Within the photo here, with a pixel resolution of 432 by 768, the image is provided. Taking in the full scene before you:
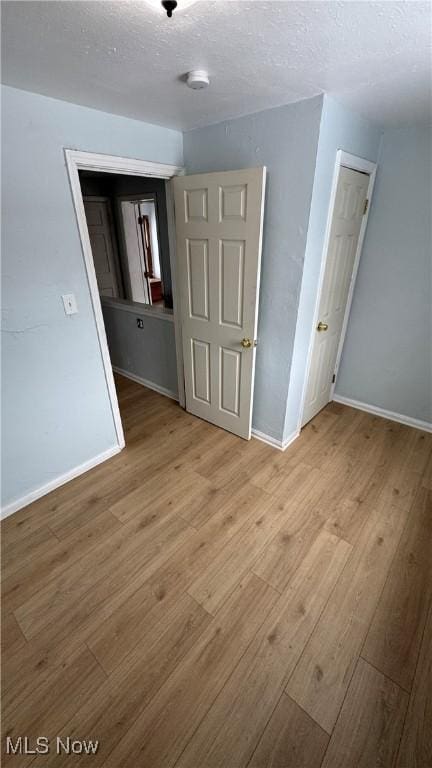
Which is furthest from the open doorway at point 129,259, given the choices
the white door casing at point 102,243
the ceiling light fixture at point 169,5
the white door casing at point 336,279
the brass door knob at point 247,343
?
the ceiling light fixture at point 169,5

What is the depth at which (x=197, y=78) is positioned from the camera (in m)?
1.32

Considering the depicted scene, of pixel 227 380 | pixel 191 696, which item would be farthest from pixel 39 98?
pixel 191 696

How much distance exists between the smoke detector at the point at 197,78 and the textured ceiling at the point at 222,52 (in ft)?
0.09

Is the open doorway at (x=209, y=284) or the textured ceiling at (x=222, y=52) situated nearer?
the textured ceiling at (x=222, y=52)

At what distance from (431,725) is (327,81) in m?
2.62

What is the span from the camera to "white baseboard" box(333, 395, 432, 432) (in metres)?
2.68

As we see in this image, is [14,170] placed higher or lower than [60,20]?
lower

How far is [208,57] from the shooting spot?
121cm

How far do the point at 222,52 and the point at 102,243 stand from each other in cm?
299

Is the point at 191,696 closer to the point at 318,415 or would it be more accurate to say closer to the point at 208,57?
the point at 318,415

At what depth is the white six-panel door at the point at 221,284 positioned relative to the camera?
1.89 meters

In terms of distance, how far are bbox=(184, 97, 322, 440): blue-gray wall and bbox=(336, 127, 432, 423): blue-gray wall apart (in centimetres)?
102

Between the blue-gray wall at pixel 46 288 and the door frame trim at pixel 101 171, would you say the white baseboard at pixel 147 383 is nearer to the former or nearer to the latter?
the door frame trim at pixel 101 171

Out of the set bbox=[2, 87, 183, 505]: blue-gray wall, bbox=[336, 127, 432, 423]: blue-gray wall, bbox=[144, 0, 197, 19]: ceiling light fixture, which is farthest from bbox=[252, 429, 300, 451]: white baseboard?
bbox=[144, 0, 197, 19]: ceiling light fixture
